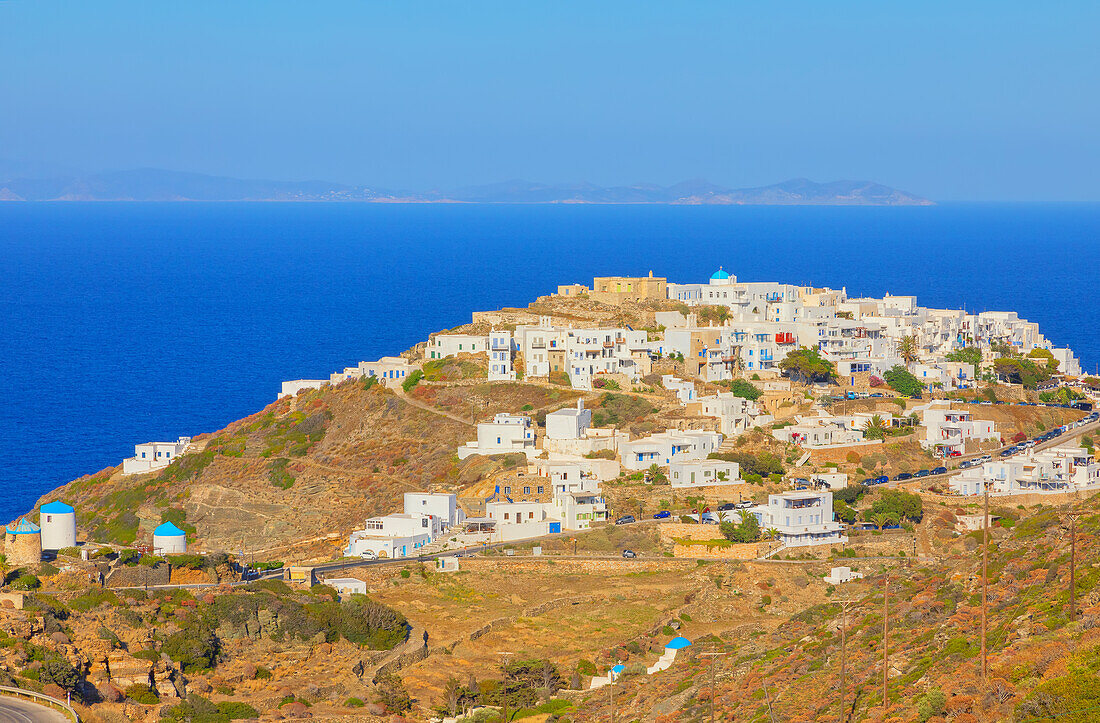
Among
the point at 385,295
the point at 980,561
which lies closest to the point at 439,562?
the point at 980,561

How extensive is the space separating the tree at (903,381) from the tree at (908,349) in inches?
84.0

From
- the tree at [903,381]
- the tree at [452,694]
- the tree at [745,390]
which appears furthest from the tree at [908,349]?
the tree at [452,694]

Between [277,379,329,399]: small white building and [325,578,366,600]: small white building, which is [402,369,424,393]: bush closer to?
[277,379,329,399]: small white building

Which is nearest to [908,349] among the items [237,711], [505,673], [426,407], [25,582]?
[426,407]

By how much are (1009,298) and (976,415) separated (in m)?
70.4

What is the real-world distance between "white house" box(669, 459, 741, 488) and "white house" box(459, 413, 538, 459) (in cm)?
623

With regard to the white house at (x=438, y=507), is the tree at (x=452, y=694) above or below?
below

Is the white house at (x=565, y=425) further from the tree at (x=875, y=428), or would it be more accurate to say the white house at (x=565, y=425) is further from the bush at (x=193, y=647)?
the bush at (x=193, y=647)

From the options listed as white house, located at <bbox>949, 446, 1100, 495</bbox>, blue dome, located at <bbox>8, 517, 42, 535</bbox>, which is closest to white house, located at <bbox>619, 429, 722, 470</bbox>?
white house, located at <bbox>949, 446, 1100, 495</bbox>

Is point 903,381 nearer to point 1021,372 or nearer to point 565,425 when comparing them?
point 1021,372

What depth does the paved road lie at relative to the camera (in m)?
29.6

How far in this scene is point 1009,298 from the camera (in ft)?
429

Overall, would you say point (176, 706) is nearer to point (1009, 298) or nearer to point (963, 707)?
point (963, 707)

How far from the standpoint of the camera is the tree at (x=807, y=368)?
6775 cm
